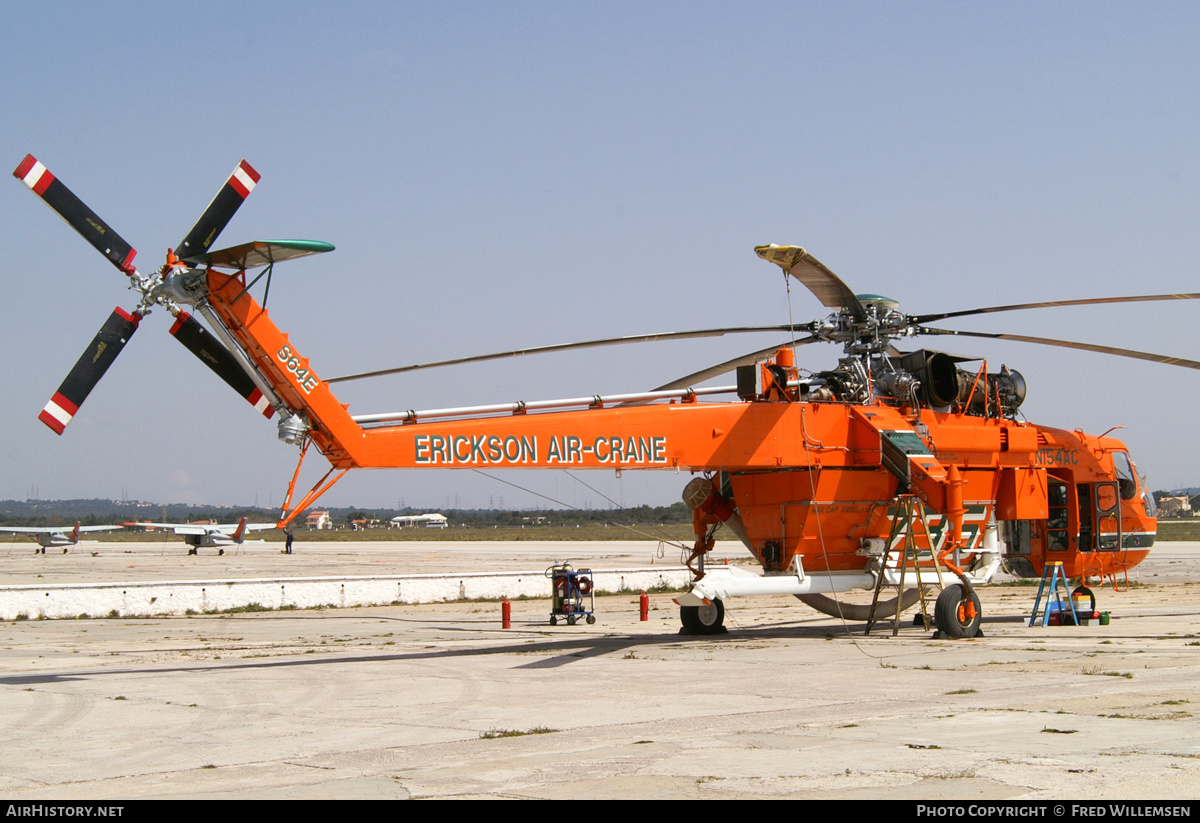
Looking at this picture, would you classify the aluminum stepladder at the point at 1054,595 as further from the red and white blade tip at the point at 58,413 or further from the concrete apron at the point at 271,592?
the red and white blade tip at the point at 58,413

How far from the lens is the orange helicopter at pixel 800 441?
13.1 m

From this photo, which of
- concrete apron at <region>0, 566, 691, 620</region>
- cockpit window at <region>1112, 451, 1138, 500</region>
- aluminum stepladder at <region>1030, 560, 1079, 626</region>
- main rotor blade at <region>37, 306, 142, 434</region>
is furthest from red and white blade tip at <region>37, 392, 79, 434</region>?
cockpit window at <region>1112, 451, 1138, 500</region>

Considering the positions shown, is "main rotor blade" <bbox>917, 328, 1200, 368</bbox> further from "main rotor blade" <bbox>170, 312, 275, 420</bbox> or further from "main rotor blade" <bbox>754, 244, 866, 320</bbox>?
"main rotor blade" <bbox>170, 312, 275, 420</bbox>

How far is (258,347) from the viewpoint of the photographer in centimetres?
1322

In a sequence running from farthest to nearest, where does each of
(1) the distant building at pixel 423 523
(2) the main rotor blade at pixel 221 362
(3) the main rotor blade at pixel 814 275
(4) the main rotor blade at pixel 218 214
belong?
(1) the distant building at pixel 423 523
(3) the main rotor blade at pixel 814 275
(2) the main rotor blade at pixel 221 362
(4) the main rotor blade at pixel 218 214

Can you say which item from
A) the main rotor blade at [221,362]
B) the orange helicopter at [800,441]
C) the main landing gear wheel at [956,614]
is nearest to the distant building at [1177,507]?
the orange helicopter at [800,441]

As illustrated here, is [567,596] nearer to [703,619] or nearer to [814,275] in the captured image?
[703,619]

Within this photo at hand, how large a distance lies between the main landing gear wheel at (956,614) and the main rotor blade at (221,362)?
10416 millimetres

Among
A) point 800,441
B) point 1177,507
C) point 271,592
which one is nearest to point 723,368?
point 800,441

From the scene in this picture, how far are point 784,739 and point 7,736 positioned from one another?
662cm

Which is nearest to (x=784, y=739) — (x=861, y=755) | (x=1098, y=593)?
(x=861, y=755)

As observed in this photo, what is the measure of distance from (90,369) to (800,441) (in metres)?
10.2

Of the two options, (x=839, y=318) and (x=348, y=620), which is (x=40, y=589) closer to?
(x=348, y=620)

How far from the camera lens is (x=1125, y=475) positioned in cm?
2125
